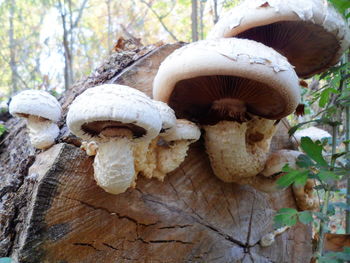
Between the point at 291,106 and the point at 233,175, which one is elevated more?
the point at 291,106

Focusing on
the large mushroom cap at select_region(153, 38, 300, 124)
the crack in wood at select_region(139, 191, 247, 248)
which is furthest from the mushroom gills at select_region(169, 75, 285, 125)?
the crack in wood at select_region(139, 191, 247, 248)

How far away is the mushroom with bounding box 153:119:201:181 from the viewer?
153 cm

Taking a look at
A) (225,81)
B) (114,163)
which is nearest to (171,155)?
(114,163)

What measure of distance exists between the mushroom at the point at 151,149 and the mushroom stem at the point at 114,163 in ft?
0.46

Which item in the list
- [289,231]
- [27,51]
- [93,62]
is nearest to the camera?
[289,231]

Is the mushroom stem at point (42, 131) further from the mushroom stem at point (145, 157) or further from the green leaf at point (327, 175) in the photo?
the green leaf at point (327, 175)

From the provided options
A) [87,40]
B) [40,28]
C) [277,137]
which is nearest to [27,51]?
[40,28]

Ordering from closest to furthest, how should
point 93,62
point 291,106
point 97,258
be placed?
point 97,258
point 291,106
point 93,62

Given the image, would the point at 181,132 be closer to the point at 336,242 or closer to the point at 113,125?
the point at 113,125

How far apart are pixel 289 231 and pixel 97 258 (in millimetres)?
1558

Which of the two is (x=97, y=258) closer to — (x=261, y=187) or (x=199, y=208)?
(x=199, y=208)

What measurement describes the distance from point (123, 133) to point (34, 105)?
0.53m

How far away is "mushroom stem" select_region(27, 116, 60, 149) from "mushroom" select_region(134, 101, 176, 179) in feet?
1.51

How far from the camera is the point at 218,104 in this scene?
1.77m
